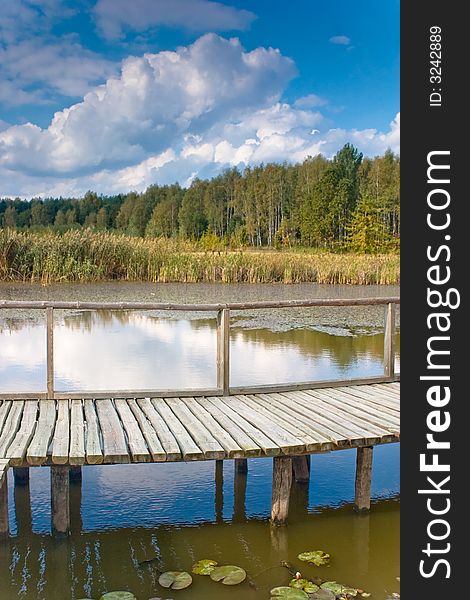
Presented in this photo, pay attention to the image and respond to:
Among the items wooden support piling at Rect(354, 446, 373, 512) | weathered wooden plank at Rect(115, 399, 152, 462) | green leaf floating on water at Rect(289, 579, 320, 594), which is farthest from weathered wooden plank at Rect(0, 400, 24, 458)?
wooden support piling at Rect(354, 446, 373, 512)

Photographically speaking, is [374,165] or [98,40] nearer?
[98,40]

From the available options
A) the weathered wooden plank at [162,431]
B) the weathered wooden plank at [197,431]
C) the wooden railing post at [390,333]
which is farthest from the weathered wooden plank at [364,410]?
the weathered wooden plank at [162,431]

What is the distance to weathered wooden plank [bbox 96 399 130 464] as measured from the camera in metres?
4.64

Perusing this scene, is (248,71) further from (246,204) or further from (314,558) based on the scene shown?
(246,204)

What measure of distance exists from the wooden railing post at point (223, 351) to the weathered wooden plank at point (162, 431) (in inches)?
25.3

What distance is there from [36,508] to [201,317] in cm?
1062

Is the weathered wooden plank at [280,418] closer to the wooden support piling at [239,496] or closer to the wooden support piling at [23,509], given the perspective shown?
the wooden support piling at [239,496]

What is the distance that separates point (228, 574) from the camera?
4.42 metres

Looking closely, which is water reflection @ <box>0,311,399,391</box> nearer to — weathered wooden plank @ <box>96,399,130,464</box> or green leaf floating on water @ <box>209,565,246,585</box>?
weathered wooden plank @ <box>96,399,130,464</box>

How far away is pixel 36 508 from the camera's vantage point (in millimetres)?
5426

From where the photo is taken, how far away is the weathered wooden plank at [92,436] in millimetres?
4602

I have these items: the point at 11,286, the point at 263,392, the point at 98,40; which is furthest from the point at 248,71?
the point at 263,392

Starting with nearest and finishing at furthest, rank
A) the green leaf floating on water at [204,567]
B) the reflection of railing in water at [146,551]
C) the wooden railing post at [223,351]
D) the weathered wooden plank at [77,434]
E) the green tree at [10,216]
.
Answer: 1. the reflection of railing in water at [146,551]
2. the green leaf floating on water at [204,567]
3. the weathered wooden plank at [77,434]
4. the wooden railing post at [223,351]
5. the green tree at [10,216]

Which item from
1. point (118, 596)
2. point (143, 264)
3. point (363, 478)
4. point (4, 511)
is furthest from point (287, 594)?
point (143, 264)
